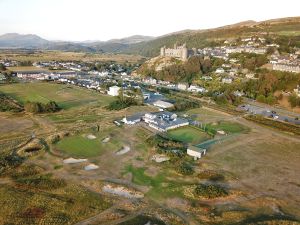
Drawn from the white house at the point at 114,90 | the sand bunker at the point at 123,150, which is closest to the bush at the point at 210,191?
the sand bunker at the point at 123,150

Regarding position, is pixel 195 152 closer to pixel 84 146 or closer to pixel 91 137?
pixel 84 146

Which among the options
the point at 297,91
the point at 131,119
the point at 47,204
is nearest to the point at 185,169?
the point at 47,204

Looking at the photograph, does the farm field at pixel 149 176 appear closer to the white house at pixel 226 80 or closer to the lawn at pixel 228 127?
the lawn at pixel 228 127

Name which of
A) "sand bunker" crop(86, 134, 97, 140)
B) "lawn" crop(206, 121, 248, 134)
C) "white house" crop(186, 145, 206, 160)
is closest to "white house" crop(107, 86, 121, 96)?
"lawn" crop(206, 121, 248, 134)

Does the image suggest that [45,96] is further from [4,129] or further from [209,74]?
[209,74]

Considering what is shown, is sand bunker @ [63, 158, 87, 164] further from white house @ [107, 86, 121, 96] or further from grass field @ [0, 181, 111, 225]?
white house @ [107, 86, 121, 96]
